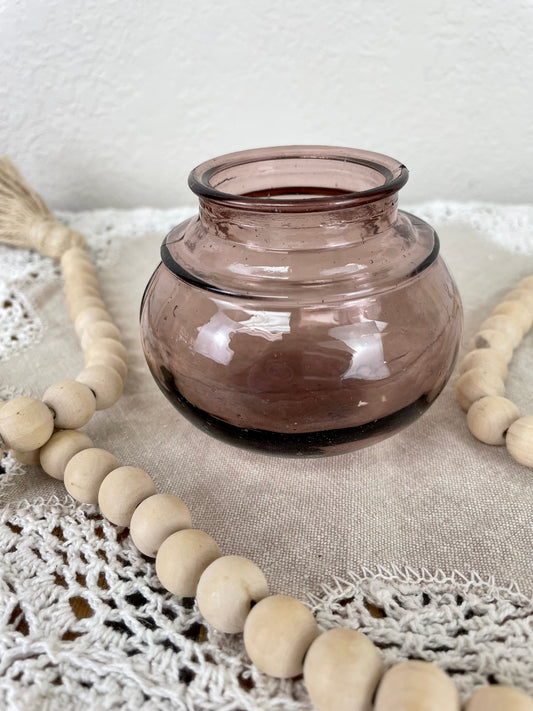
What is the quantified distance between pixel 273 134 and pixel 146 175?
19 centimetres

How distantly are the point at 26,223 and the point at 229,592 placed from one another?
59cm

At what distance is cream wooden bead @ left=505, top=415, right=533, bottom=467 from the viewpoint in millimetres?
390

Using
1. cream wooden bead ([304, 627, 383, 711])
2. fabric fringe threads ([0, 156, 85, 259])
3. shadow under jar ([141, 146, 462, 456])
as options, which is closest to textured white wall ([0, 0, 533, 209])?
fabric fringe threads ([0, 156, 85, 259])

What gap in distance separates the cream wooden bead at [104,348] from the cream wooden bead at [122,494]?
0.54 ft

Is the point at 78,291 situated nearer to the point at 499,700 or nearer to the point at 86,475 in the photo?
the point at 86,475

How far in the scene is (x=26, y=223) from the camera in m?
0.74

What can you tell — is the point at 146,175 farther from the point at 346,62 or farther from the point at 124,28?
the point at 346,62

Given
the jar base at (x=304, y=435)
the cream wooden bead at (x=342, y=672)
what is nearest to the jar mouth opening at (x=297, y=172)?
the jar base at (x=304, y=435)

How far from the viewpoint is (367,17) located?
2.39ft

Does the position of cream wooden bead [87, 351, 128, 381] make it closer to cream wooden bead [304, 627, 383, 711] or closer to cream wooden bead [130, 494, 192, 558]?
Result: cream wooden bead [130, 494, 192, 558]

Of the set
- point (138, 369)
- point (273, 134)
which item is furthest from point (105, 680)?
point (273, 134)

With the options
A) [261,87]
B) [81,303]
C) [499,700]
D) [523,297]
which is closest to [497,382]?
[523,297]

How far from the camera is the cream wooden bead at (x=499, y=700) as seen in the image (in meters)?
0.24

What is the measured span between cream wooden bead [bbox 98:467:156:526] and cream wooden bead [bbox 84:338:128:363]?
0.16 meters
